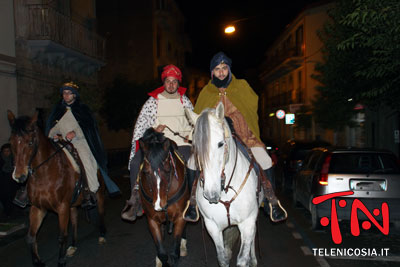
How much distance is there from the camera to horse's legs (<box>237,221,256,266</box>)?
173 inches

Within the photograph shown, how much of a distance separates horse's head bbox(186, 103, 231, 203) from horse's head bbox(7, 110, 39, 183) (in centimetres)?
286

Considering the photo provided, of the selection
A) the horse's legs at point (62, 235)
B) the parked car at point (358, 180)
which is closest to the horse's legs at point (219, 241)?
the horse's legs at point (62, 235)

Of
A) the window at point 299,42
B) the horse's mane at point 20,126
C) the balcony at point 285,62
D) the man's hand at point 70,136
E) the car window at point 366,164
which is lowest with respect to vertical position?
the car window at point 366,164

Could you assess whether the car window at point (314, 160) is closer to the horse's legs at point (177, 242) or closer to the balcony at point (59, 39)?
the horse's legs at point (177, 242)

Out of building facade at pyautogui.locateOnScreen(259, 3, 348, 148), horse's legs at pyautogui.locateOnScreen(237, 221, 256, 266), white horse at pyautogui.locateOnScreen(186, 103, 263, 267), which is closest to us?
white horse at pyautogui.locateOnScreen(186, 103, 263, 267)

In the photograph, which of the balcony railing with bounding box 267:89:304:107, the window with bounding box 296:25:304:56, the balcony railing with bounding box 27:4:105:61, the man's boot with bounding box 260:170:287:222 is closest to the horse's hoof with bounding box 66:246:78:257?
the man's boot with bounding box 260:170:287:222

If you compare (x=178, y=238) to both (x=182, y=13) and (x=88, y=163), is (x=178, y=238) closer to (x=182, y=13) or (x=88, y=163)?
(x=88, y=163)

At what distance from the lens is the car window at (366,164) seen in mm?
7746

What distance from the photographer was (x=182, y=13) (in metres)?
48.8

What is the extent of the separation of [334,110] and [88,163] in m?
14.2

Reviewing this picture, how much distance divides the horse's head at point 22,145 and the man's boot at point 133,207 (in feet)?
4.95

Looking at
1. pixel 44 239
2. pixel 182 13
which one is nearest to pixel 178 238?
pixel 44 239

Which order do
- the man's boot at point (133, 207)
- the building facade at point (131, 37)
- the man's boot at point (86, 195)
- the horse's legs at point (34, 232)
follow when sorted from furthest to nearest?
A: the building facade at point (131, 37)
the man's boot at point (86, 195)
the horse's legs at point (34, 232)
the man's boot at point (133, 207)

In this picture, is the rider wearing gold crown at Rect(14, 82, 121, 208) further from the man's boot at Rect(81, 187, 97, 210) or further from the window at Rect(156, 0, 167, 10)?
the window at Rect(156, 0, 167, 10)
